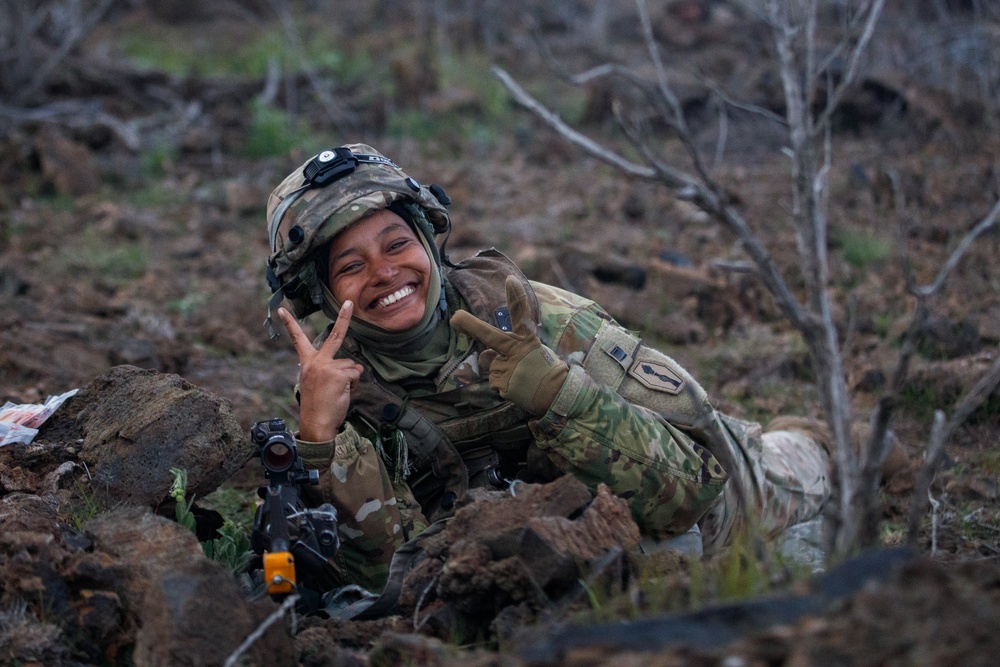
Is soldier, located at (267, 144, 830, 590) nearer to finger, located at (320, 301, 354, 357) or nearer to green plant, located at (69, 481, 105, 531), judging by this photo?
finger, located at (320, 301, 354, 357)

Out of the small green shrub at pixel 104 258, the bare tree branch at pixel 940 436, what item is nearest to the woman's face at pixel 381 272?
the bare tree branch at pixel 940 436

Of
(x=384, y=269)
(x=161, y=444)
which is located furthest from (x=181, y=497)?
(x=384, y=269)

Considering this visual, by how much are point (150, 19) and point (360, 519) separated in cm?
1305

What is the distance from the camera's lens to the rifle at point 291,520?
310 centimetres

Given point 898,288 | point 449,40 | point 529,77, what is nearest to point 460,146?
point 529,77

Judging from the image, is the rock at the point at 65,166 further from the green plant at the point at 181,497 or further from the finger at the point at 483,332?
the finger at the point at 483,332

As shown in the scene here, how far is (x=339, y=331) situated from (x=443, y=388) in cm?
41

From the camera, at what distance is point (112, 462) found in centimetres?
349

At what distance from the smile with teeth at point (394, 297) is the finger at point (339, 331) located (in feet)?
0.60

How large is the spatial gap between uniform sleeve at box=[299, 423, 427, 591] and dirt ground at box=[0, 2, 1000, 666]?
19.5 inches

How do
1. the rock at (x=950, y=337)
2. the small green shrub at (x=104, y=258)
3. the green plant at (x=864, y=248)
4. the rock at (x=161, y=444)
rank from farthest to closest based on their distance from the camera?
the small green shrub at (x=104, y=258) < the green plant at (x=864, y=248) < the rock at (x=950, y=337) < the rock at (x=161, y=444)

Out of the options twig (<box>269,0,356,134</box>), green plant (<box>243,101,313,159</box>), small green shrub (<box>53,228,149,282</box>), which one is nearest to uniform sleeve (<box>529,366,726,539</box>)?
small green shrub (<box>53,228,149,282</box>)

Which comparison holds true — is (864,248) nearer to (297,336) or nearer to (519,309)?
(519,309)

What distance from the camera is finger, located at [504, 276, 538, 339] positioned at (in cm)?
315
